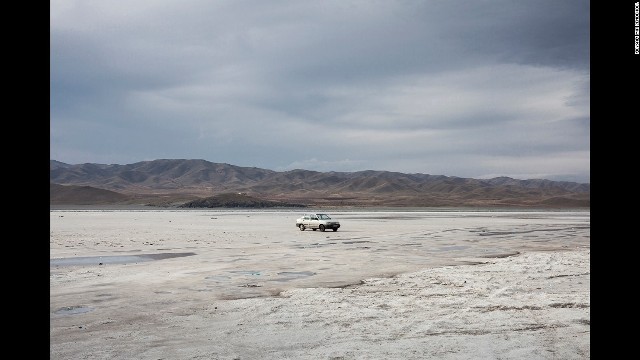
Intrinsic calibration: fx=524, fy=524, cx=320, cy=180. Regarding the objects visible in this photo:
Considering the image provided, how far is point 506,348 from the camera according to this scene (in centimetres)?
862

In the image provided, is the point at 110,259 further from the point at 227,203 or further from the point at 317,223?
the point at 227,203

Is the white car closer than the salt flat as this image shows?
No

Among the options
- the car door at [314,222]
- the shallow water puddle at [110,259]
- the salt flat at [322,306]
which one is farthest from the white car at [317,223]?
the salt flat at [322,306]

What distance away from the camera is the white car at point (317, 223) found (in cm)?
4322

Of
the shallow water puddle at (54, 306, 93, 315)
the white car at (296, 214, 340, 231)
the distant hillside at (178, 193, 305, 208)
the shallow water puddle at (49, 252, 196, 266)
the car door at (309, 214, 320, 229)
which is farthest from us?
the distant hillside at (178, 193, 305, 208)

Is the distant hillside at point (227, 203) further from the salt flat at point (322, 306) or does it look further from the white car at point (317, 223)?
the salt flat at point (322, 306)

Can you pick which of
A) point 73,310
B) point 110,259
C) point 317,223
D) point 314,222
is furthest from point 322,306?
point 314,222

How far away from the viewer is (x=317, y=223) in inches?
1715

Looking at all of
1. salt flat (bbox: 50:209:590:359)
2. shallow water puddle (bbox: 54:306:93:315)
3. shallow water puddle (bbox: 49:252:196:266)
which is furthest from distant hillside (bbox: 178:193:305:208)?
shallow water puddle (bbox: 54:306:93:315)

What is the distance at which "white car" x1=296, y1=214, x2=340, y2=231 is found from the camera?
43.2 m

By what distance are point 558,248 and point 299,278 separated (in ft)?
56.3

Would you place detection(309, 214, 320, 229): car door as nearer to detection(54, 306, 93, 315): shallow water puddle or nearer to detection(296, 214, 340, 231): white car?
detection(296, 214, 340, 231): white car
